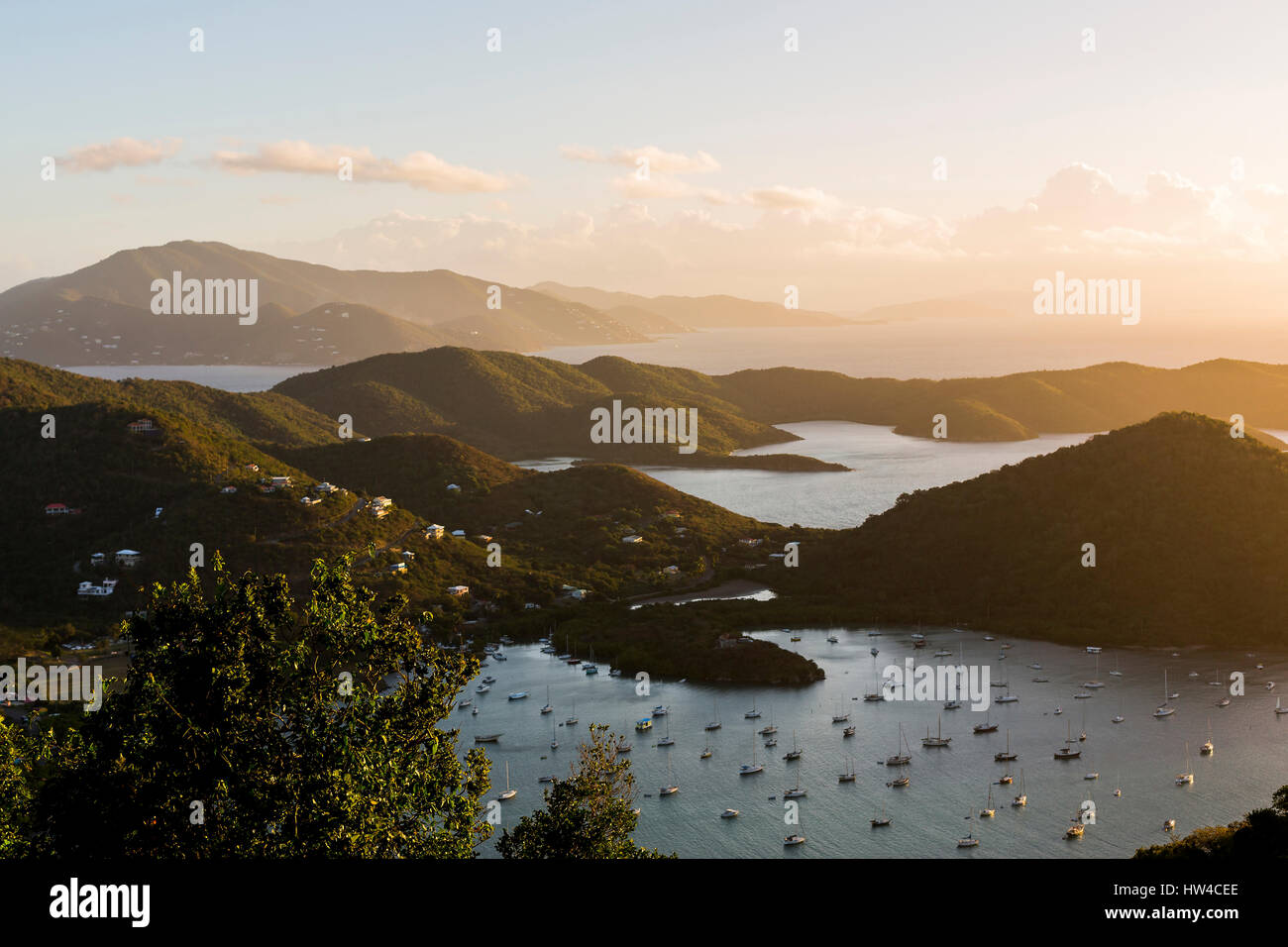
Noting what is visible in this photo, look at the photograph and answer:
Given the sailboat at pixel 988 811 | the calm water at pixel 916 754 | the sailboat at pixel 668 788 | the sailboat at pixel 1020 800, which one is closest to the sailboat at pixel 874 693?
the calm water at pixel 916 754

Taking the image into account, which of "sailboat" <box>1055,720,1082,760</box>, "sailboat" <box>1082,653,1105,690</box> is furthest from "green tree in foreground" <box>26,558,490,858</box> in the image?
"sailboat" <box>1082,653,1105,690</box>

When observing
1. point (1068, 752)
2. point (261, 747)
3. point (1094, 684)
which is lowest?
point (1068, 752)

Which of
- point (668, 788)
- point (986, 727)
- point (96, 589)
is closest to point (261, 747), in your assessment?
point (668, 788)

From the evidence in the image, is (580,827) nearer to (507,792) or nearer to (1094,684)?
(507,792)

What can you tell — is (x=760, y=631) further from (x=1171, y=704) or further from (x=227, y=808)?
(x=227, y=808)

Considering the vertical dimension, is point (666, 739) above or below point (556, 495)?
below
